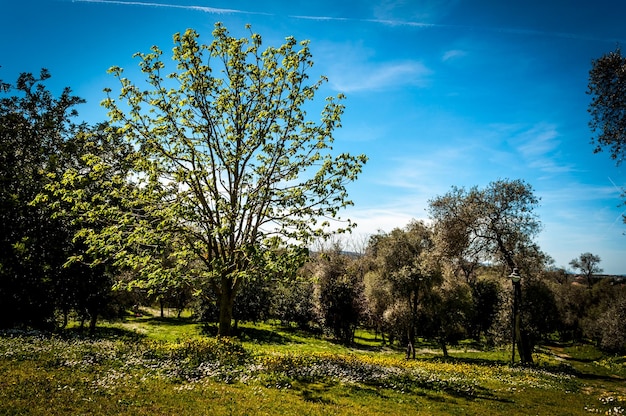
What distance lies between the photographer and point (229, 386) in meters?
13.0

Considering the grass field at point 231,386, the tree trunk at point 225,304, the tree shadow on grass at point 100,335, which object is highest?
the tree trunk at point 225,304

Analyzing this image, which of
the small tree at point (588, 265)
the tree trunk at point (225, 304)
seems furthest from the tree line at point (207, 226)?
the small tree at point (588, 265)

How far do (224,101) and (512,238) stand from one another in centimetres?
3090

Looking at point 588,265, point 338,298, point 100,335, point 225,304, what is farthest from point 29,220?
point 588,265

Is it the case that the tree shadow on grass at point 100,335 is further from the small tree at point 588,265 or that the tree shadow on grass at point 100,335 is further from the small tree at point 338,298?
the small tree at point 588,265

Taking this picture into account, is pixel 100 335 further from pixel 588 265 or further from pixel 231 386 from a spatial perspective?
pixel 588 265

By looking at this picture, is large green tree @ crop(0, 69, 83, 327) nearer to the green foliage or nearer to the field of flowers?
the green foliage

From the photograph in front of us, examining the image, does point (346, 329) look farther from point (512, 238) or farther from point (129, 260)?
point (129, 260)

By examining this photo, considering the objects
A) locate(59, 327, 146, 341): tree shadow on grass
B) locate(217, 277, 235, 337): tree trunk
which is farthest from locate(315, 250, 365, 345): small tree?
locate(217, 277, 235, 337): tree trunk

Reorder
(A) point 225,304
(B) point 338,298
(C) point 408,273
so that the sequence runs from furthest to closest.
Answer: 1. (B) point 338,298
2. (C) point 408,273
3. (A) point 225,304

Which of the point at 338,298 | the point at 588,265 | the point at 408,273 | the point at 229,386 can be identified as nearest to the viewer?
the point at 229,386

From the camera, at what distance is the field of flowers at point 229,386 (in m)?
10.5

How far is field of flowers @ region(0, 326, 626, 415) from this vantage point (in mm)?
10508

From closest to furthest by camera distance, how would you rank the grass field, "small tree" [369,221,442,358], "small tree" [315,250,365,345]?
1. the grass field
2. "small tree" [369,221,442,358]
3. "small tree" [315,250,365,345]
